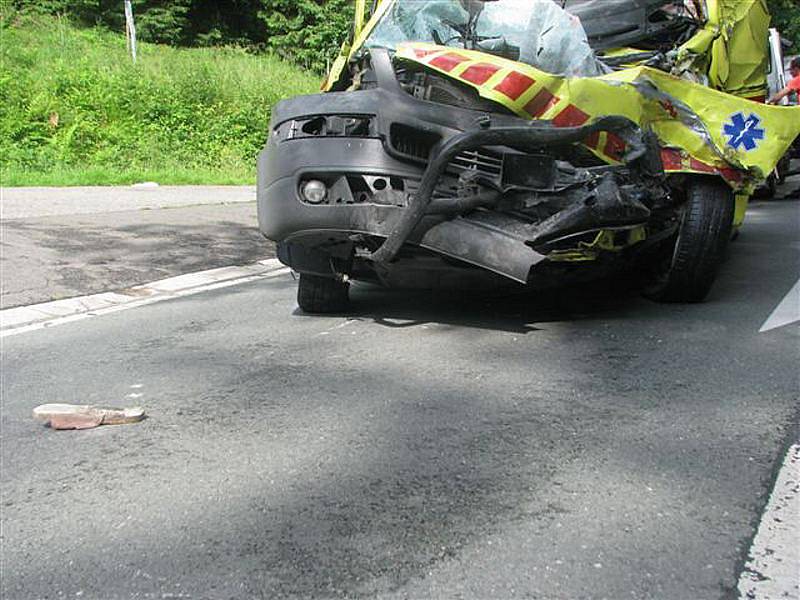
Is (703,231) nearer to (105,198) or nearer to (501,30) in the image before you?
(501,30)

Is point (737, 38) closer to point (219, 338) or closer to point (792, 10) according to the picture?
point (219, 338)

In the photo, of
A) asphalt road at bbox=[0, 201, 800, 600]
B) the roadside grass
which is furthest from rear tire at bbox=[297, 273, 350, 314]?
the roadside grass

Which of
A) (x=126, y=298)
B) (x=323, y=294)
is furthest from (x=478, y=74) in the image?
(x=126, y=298)

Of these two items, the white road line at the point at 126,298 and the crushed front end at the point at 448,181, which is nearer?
the crushed front end at the point at 448,181

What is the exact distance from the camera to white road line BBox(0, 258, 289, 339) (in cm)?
567

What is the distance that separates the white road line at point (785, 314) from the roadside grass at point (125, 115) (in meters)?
11.2

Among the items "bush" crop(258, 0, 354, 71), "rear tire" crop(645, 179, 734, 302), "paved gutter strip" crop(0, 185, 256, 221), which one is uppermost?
"bush" crop(258, 0, 354, 71)

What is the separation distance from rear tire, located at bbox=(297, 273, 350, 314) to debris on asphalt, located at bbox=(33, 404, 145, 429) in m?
1.87

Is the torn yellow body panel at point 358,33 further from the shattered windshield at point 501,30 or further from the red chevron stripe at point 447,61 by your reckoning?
the red chevron stripe at point 447,61

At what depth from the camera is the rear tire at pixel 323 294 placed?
531 centimetres

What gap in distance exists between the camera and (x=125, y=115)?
17.3 meters

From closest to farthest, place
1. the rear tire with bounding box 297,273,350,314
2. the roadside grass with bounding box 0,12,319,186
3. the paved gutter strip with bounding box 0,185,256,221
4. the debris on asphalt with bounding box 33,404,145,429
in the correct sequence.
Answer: the debris on asphalt with bounding box 33,404,145,429, the rear tire with bounding box 297,273,350,314, the paved gutter strip with bounding box 0,185,256,221, the roadside grass with bounding box 0,12,319,186

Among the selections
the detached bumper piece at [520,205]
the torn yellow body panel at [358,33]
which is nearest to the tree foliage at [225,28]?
the torn yellow body panel at [358,33]

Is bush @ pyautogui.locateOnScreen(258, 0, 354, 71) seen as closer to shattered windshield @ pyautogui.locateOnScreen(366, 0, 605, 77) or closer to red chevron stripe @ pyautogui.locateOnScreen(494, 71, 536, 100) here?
shattered windshield @ pyautogui.locateOnScreen(366, 0, 605, 77)
